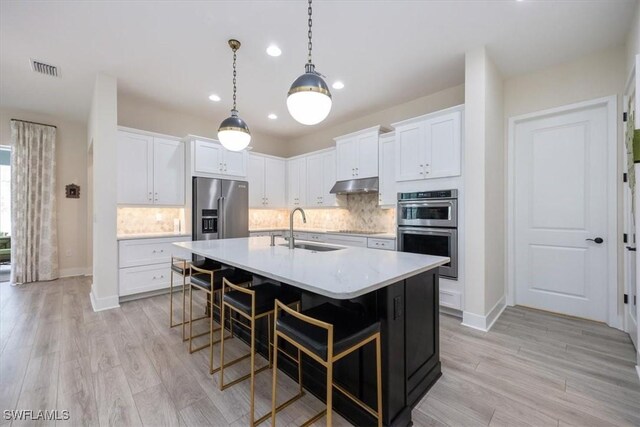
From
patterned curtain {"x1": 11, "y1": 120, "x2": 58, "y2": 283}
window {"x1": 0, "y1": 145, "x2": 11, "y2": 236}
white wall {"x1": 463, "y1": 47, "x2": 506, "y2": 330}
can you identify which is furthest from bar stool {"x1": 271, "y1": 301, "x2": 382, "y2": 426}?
window {"x1": 0, "y1": 145, "x2": 11, "y2": 236}

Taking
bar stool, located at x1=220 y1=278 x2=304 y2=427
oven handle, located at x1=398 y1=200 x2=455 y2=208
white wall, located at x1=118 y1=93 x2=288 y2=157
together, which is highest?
white wall, located at x1=118 y1=93 x2=288 y2=157

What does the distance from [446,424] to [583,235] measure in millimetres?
2883

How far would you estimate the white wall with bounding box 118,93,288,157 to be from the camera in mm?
4348

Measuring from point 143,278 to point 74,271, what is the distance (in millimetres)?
2699

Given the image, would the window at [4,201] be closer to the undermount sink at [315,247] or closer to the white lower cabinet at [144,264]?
the white lower cabinet at [144,264]

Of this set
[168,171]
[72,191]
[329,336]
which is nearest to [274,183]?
[168,171]

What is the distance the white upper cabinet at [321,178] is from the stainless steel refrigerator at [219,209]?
4.14 feet

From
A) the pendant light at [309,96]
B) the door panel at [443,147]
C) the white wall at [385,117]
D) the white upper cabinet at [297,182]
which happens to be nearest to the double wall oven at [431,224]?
the door panel at [443,147]

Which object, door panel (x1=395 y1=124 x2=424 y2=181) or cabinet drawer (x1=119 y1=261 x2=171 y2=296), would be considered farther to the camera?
cabinet drawer (x1=119 y1=261 x2=171 y2=296)

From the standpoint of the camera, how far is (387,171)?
4.12 meters

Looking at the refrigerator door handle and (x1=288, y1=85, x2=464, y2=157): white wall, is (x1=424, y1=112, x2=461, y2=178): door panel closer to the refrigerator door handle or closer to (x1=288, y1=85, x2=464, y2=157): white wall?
(x1=288, y1=85, x2=464, y2=157): white wall

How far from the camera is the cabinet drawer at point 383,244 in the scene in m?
3.83

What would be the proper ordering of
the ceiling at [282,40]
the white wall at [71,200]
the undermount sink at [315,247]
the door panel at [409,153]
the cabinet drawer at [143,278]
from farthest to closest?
the white wall at [71,200] < the cabinet drawer at [143,278] < the door panel at [409,153] < the undermount sink at [315,247] < the ceiling at [282,40]

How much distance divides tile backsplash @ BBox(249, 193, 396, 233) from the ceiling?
73.2 inches
